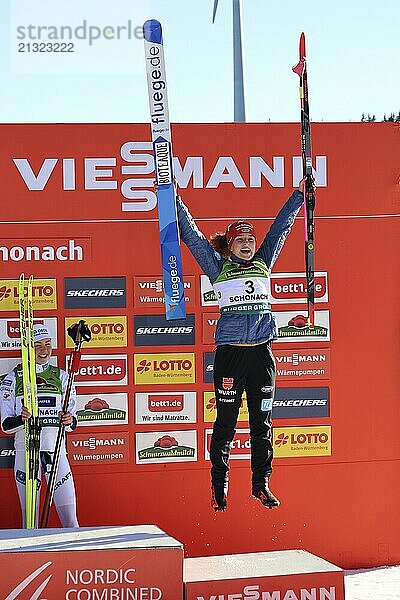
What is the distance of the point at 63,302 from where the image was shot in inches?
297

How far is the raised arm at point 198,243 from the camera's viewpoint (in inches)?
253

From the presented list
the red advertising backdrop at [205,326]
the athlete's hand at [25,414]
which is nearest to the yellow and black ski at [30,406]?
the athlete's hand at [25,414]

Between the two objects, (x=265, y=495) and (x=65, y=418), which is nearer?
(x=265, y=495)

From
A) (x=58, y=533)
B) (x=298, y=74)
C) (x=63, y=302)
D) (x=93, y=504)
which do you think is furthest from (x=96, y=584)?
(x=298, y=74)

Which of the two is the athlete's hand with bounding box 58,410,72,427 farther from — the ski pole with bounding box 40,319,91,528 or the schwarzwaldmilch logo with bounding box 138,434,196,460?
the schwarzwaldmilch logo with bounding box 138,434,196,460

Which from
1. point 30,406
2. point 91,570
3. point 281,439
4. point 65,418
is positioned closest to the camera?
point 91,570

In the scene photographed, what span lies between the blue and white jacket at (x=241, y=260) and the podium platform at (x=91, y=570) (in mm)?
1303

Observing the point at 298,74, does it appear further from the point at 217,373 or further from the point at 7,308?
the point at 7,308

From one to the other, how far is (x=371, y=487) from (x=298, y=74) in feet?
9.76

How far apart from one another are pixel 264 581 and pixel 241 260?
72.7 inches

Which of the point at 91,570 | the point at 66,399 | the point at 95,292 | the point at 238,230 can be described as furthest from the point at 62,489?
the point at 238,230

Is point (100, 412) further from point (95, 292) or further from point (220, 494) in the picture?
point (220, 494)

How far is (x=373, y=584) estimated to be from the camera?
24.3ft

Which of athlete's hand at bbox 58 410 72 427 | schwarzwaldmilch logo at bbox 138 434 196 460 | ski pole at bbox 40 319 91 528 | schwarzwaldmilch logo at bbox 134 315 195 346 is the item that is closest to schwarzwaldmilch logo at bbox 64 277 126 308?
schwarzwaldmilch logo at bbox 134 315 195 346
